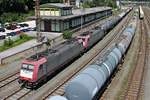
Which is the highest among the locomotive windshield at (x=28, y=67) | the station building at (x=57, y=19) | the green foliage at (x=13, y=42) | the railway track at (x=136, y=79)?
the station building at (x=57, y=19)

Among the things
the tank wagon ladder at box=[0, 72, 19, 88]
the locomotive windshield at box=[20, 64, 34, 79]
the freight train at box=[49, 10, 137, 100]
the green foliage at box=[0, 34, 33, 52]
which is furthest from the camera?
the green foliage at box=[0, 34, 33, 52]

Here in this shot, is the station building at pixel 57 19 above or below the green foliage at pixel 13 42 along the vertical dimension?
above

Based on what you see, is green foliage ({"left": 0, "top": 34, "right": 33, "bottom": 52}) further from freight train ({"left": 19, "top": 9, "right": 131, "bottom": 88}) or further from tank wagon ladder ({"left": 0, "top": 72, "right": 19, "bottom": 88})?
freight train ({"left": 19, "top": 9, "right": 131, "bottom": 88})

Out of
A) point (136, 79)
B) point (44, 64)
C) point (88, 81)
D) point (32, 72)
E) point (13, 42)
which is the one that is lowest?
point (136, 79)

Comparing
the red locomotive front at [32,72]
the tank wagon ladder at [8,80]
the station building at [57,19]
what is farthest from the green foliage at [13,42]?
the red locomotive front at [32,72]

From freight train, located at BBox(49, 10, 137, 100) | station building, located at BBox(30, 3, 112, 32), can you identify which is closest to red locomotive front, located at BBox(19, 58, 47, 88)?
freight train, located at BBox(49, 10, 137, 100)

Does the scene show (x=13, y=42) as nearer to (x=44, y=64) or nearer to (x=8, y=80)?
(x=8, y=80)

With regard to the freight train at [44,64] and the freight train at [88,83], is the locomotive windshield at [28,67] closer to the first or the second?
the freight train at [44,64]

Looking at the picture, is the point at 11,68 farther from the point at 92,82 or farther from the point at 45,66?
the point at 92,82

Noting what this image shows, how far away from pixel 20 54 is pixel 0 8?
213 feet

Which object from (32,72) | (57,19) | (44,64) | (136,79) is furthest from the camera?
(57,19)

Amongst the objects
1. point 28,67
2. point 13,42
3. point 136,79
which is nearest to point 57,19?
point 13,42

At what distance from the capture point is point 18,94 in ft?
100

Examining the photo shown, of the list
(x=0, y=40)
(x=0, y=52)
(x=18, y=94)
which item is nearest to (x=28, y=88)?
(x=18, y=94)
